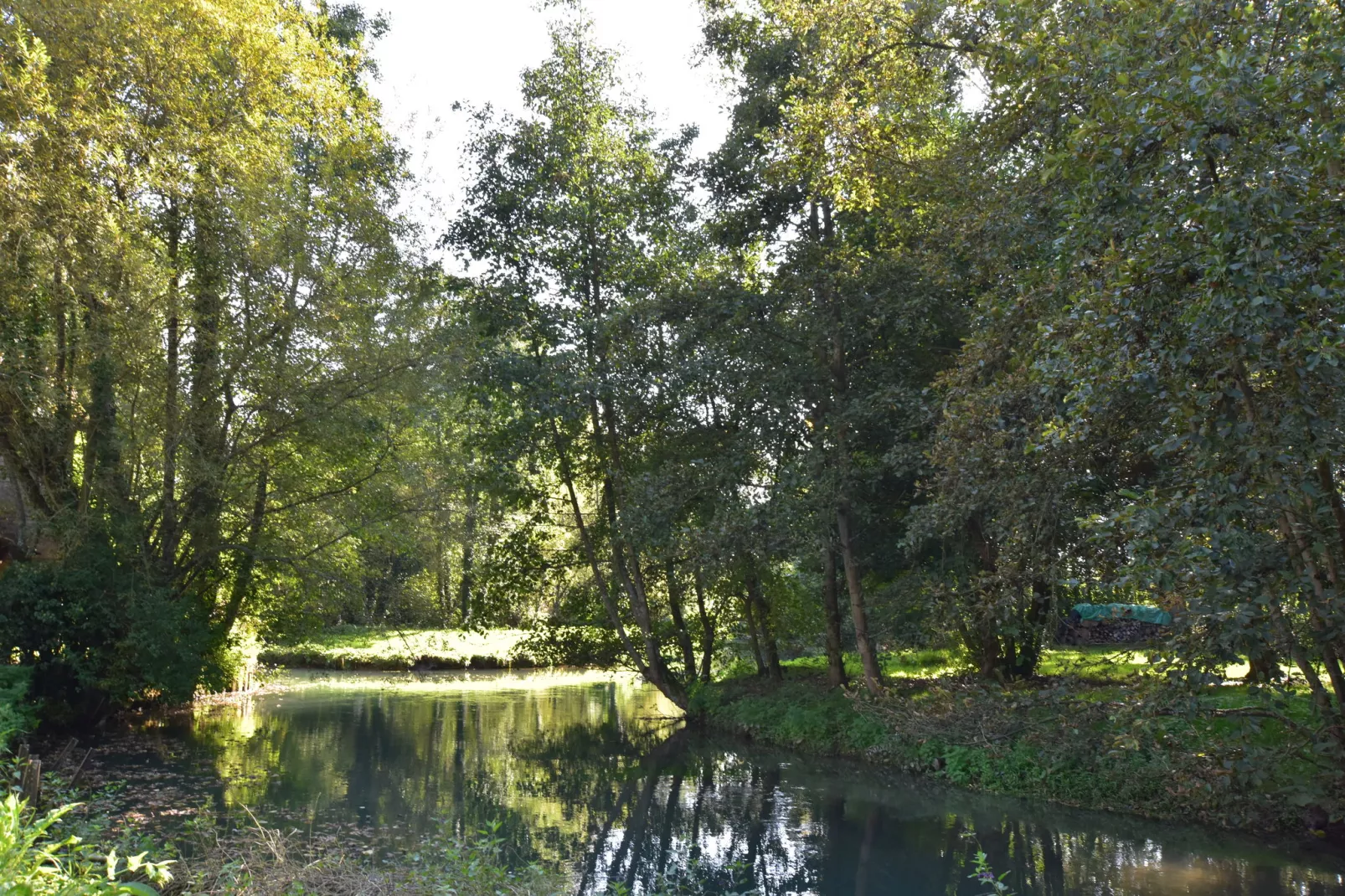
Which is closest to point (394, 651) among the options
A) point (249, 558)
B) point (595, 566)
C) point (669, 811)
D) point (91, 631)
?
point (249, 558)

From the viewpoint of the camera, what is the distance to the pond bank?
6.62m

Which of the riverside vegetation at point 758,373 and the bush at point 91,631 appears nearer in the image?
the riverside vegetation at point 758,373

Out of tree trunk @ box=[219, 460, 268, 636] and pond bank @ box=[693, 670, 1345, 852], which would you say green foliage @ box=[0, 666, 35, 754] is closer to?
tree trunk @ box=[219, 460, 268, 636]

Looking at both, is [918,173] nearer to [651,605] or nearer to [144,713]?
[651,605]

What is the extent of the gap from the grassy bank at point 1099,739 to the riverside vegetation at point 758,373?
0.29 feet

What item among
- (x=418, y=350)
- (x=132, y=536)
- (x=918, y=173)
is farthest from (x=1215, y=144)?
(x=132, y=536)

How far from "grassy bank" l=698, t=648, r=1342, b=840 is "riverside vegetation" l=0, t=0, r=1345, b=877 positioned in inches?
3.5

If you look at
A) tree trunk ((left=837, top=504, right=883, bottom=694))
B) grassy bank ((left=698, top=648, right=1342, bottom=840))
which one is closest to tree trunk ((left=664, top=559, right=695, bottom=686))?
grassy bank ((left=698, top=648, right=1342, bottom=840))

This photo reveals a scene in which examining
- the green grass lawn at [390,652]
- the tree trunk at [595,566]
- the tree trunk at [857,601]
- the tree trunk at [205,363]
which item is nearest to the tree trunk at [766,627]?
the tree trunk at [595,566]

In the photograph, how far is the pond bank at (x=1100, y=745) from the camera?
6.62 meters

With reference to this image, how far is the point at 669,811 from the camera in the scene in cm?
1275

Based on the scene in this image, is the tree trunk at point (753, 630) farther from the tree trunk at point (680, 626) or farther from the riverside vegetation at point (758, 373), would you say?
the tree trunk at point (680, 626)

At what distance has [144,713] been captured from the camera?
18.8 meters

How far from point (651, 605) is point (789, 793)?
8.26m
